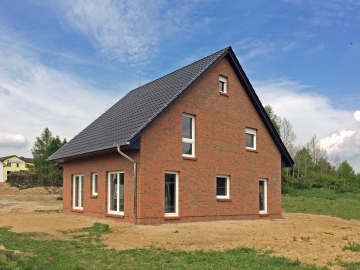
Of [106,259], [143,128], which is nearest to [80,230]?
[143,128]

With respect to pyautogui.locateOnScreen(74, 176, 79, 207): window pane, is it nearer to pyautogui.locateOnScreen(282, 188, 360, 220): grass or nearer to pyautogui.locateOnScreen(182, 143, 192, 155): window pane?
pyautogui.locateOnScreen(182, 143, 192, 155): window pane

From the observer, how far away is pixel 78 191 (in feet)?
64.2

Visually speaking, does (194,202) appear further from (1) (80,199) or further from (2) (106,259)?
(2) (106,259)

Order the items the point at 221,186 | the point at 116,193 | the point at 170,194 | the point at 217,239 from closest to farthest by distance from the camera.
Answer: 1. the point at 217,239
2. the point at 170,194
3. the point at 116,193
4. the point at 221,186

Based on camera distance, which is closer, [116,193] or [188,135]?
[116,193]

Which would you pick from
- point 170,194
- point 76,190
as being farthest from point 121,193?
point 76,190

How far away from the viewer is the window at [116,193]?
15328 mm

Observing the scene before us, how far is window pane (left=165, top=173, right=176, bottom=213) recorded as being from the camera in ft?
49.1

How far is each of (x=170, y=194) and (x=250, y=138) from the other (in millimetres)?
6406

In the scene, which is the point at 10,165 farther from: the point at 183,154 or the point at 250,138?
the point at 183,154

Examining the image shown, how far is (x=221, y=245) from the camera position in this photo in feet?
31.8

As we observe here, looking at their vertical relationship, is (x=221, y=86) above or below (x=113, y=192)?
above

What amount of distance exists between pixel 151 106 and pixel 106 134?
7.76ft

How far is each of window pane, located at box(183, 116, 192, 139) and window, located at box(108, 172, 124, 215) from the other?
3.12 metres
